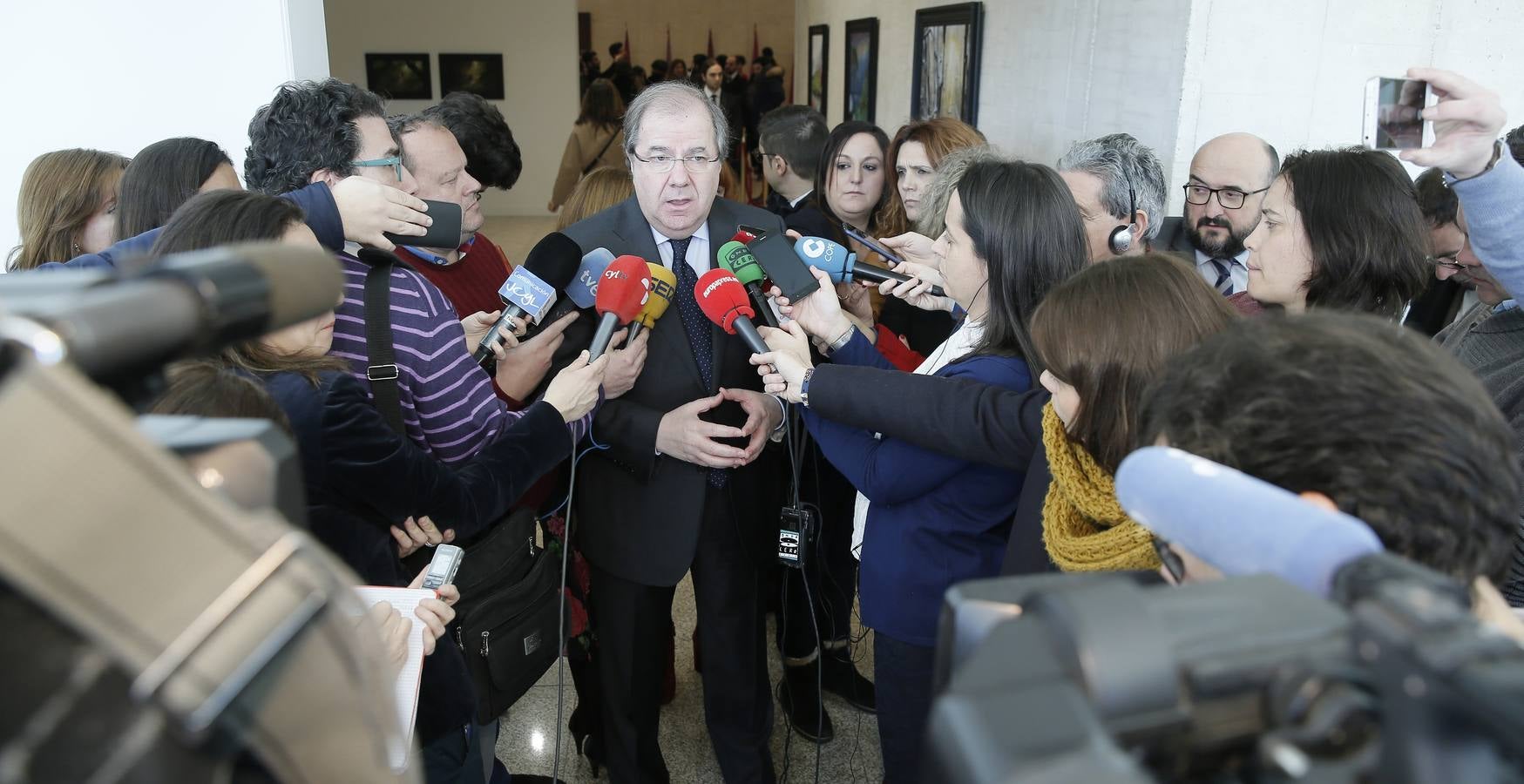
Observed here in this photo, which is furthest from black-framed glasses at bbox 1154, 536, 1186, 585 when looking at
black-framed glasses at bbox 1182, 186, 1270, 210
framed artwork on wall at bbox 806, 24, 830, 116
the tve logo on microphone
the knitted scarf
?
framed artwork on wall at bbox 806, 24, 830, 116

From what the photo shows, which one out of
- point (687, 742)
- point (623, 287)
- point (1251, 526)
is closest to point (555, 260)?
point (623, 287)

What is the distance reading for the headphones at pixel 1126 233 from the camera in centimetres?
235

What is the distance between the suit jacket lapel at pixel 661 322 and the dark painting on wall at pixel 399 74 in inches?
396

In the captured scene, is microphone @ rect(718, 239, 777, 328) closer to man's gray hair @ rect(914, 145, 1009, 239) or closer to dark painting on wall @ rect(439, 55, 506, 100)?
man's gray hair @ rect(914, 145, 1009, 239)

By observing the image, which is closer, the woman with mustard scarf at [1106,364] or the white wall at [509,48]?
the woman with mustard scarf at [1106,364]

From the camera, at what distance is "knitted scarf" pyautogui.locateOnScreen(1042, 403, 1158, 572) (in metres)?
1.21

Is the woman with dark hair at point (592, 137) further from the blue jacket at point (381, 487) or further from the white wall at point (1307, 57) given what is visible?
the blue jacket at point (381, 487)

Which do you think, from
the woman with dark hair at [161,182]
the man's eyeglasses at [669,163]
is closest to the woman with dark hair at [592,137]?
the woman with dark hair at [161,182]

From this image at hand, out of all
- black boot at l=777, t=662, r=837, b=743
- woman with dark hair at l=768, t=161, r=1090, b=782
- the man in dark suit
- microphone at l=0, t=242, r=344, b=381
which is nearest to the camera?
microphone at l=0, t=242, r=344, b=381

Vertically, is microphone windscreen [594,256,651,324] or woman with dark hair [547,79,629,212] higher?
woman with dark hair [547,79,629,212]

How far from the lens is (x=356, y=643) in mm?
468

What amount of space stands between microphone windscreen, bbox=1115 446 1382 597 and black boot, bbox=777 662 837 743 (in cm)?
221

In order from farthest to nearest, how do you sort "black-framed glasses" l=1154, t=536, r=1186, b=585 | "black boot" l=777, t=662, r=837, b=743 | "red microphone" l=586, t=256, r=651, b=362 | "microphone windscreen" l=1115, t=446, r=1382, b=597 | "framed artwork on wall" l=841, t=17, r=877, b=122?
"framed artwork on wall" l=841, t=17, r=877, b=122
"black boot" l=777, t=662, r=837, b=743
"red microphone" l=586, t=256, r=651, b=362
"black-framed glasses" l=1154, t=536, r=1186, b=585
"microphone windscreen" l=1115, t=446, r=1382, b=597

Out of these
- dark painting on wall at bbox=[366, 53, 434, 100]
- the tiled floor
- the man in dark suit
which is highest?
dark painting on wall at bbox=[366, 53, 434, 100]
